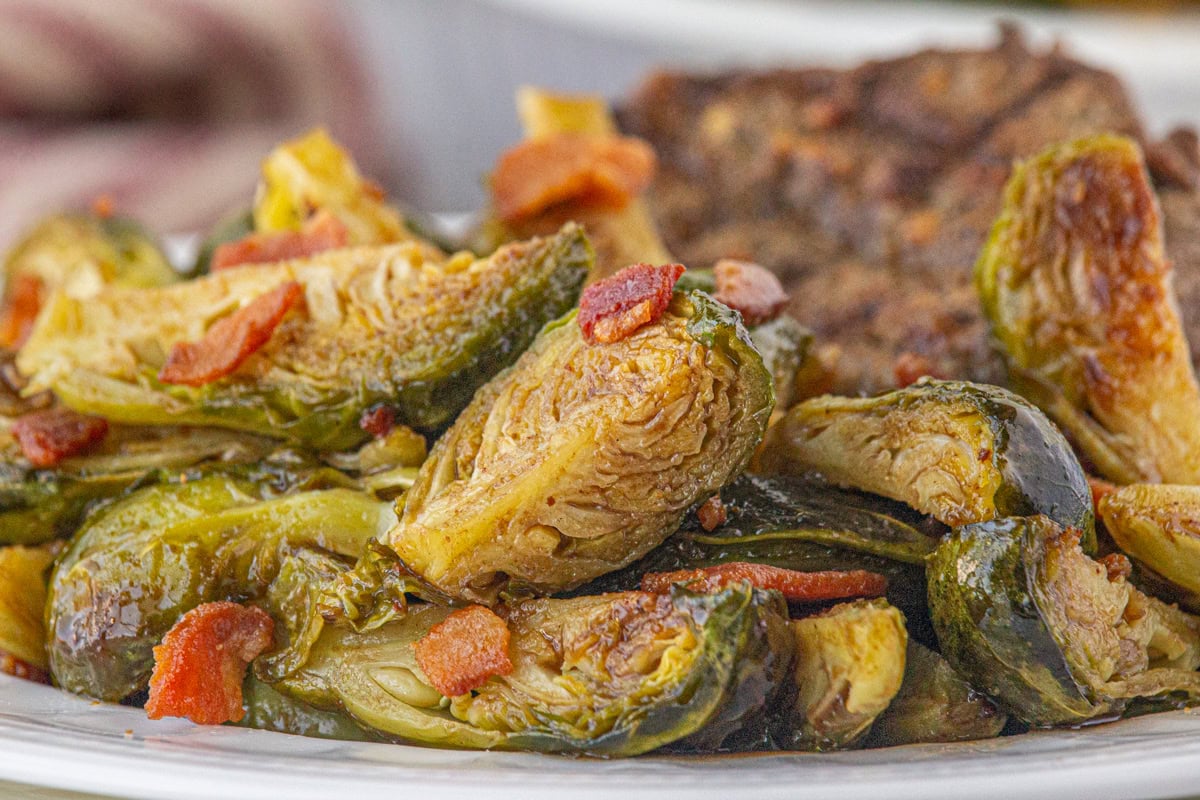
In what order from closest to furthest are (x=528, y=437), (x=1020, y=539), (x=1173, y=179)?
(x=1020, y=539) < (x=528, y=437) < (x=1173, y=179)

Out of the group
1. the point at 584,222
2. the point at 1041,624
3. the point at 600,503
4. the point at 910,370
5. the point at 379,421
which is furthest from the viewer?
the point at 584,222

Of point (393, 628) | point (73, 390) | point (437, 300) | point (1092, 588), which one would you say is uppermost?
point (437, 300)

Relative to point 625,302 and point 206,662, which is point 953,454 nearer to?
point 625,302

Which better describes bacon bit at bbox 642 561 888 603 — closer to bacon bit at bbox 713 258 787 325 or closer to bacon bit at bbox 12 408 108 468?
bacon bit at bbox 713 258 787 325

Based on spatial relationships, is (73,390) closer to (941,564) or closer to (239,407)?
(239,407)

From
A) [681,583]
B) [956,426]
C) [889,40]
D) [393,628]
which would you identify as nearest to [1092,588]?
[956,426]

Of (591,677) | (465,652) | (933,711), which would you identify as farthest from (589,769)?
(933,711)

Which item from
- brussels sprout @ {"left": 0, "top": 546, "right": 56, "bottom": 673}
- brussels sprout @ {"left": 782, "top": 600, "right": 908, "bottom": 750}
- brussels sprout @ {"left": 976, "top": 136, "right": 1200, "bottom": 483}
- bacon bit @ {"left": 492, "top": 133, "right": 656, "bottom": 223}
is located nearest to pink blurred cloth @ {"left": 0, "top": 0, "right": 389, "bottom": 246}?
bacon bit @ {"left": 492, "top": 133, "right": 656, "bottom": 223}
